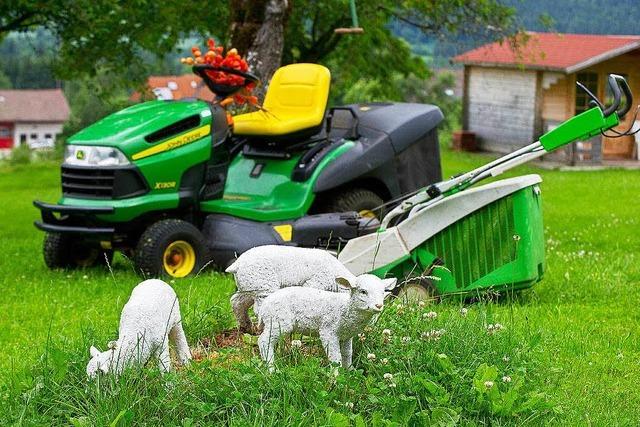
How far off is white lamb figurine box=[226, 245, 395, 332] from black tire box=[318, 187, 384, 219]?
12.0ft

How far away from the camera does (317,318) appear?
4602 millimetres

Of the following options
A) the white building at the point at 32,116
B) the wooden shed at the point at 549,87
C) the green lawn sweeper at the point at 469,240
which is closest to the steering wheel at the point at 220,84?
the green lawn sweeper at the point at 469,240

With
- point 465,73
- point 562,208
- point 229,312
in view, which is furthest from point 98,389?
point 465,73

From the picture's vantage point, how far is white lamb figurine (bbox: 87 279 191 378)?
447 cm

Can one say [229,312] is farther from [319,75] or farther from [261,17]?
[261,17]

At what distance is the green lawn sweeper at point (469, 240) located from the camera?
673cm

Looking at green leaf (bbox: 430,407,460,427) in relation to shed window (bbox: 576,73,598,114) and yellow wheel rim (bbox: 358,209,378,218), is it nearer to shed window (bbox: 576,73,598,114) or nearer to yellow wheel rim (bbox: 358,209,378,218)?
yellow wheel rim (bbox: 358,209,378,218)

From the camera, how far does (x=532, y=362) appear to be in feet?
16.5

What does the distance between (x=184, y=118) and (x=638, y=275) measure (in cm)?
339

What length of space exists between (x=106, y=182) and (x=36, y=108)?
78.9m

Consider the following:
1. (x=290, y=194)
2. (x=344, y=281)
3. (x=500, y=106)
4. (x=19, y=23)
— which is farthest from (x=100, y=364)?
(x=500, y=106)

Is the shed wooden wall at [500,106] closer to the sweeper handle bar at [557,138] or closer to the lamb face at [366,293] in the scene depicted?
the sweeper handle bar at [557,138]

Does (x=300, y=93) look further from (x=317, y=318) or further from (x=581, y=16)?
(x=581, y=16)

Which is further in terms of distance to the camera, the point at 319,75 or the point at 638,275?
the point at 319,75
